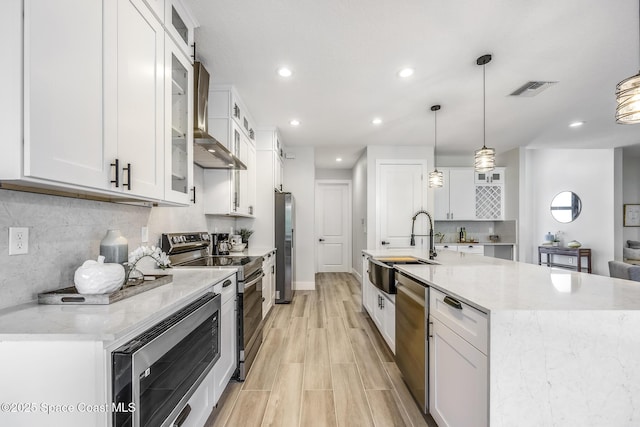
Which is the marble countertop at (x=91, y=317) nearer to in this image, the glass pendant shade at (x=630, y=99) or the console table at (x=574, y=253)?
the glass pendant shade at (x=630, y=99)

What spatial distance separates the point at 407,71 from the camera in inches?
105

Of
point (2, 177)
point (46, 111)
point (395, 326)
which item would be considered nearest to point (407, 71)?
point (395, 326)

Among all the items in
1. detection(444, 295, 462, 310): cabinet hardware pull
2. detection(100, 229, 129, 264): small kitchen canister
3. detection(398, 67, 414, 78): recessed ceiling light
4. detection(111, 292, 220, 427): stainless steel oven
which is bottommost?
detection(111, 292, 220, 427): stainless steel oven

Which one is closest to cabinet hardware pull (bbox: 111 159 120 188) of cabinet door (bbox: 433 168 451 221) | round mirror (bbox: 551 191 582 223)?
cabinet door (bbox: 433 168 451 221)

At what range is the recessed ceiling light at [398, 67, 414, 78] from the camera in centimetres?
262

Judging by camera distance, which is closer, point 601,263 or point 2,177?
point 2,177

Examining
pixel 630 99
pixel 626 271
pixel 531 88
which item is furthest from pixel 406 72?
pixel 626 271

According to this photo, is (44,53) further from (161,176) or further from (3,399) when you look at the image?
(3,399)

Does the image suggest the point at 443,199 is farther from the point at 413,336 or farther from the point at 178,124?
the point at 178,124

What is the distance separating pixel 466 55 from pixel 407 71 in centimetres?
49

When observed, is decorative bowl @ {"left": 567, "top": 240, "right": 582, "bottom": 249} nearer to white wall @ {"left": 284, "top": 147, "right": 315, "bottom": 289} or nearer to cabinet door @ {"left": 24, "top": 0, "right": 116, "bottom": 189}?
white wall @ {"left": 284, "top": 147, "right": 315, "bottom": 289}

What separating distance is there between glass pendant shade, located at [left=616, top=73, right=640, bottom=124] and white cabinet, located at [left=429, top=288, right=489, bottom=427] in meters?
1.58

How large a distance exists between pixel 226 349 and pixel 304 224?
11.3 ft

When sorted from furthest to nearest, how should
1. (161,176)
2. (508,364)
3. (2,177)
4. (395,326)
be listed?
(395,326) → (161,176) → (508,364) → (2,177)
